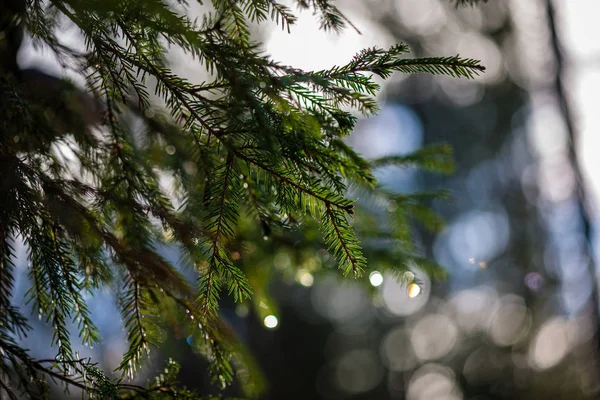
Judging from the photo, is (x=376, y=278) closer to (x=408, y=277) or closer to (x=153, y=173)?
(x=408, y=277)

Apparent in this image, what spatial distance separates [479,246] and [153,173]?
6.71 metres

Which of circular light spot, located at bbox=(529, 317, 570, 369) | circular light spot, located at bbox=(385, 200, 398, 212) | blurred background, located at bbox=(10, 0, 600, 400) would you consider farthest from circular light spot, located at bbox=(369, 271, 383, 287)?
circular light spot, located at bbox=(529, 317, 570, 369)

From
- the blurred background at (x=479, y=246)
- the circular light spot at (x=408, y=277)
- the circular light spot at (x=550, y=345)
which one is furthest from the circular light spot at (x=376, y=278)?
the circular light spot at (x=550, y=345)

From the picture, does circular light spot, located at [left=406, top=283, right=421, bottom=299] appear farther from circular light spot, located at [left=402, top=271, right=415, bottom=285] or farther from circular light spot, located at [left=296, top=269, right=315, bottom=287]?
circular light spot, located at [left=296, top=269, right=315, bottom=287]

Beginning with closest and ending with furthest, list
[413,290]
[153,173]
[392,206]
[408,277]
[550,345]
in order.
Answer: [153,173]
[413,290]
[408,277]
[392,206]
[550,345]

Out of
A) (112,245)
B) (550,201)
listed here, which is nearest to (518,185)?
(550,201)

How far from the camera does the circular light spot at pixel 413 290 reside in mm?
1632

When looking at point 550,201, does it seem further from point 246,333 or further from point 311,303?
point 311,303

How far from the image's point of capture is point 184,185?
158cm

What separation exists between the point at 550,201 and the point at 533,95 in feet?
4.90

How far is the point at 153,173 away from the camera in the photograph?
5.08ft

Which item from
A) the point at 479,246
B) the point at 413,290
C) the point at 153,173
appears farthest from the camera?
the point at 479,246

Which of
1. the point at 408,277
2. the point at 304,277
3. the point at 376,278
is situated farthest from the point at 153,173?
the point at 408,277

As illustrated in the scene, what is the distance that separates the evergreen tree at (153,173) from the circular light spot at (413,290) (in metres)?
A: 0.56
